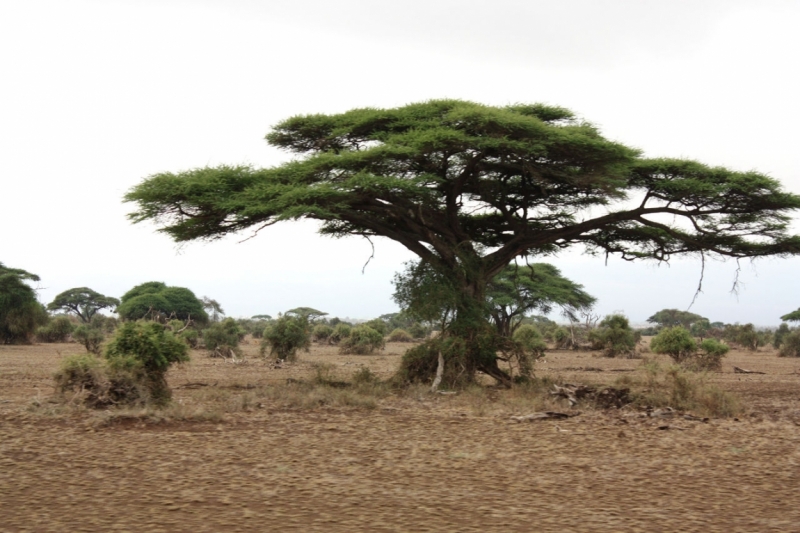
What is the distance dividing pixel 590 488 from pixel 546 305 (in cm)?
3378

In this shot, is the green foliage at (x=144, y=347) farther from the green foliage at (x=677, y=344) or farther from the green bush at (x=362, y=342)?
the green bush at (x=362, y=342)

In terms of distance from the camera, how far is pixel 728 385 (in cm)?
1786

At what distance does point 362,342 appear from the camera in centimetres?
3212

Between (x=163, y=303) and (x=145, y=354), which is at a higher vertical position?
(x=163, y=303)

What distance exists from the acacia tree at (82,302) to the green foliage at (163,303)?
15.5m

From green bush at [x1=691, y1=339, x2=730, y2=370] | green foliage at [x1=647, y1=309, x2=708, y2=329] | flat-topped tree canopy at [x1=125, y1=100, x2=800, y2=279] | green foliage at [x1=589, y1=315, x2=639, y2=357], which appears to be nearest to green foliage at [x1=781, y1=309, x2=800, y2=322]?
green foliage at [x1=647, y1=309, x2=708, y2=329]

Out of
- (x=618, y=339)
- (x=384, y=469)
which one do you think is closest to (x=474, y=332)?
(x=384, y=469)

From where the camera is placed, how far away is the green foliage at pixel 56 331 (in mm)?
38562

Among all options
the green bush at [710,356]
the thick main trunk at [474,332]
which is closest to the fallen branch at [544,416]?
the thick main trunk at [474,332]

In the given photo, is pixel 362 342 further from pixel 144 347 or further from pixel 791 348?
pixel 791 348

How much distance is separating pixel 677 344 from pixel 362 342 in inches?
555

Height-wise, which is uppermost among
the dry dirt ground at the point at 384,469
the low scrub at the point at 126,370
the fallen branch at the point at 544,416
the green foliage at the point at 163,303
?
the green foliage at the point at 163,303

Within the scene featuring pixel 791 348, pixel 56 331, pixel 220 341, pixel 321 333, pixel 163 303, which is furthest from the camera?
pixel 321 333

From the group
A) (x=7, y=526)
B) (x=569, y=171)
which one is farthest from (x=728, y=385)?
(x=7, y=526)
